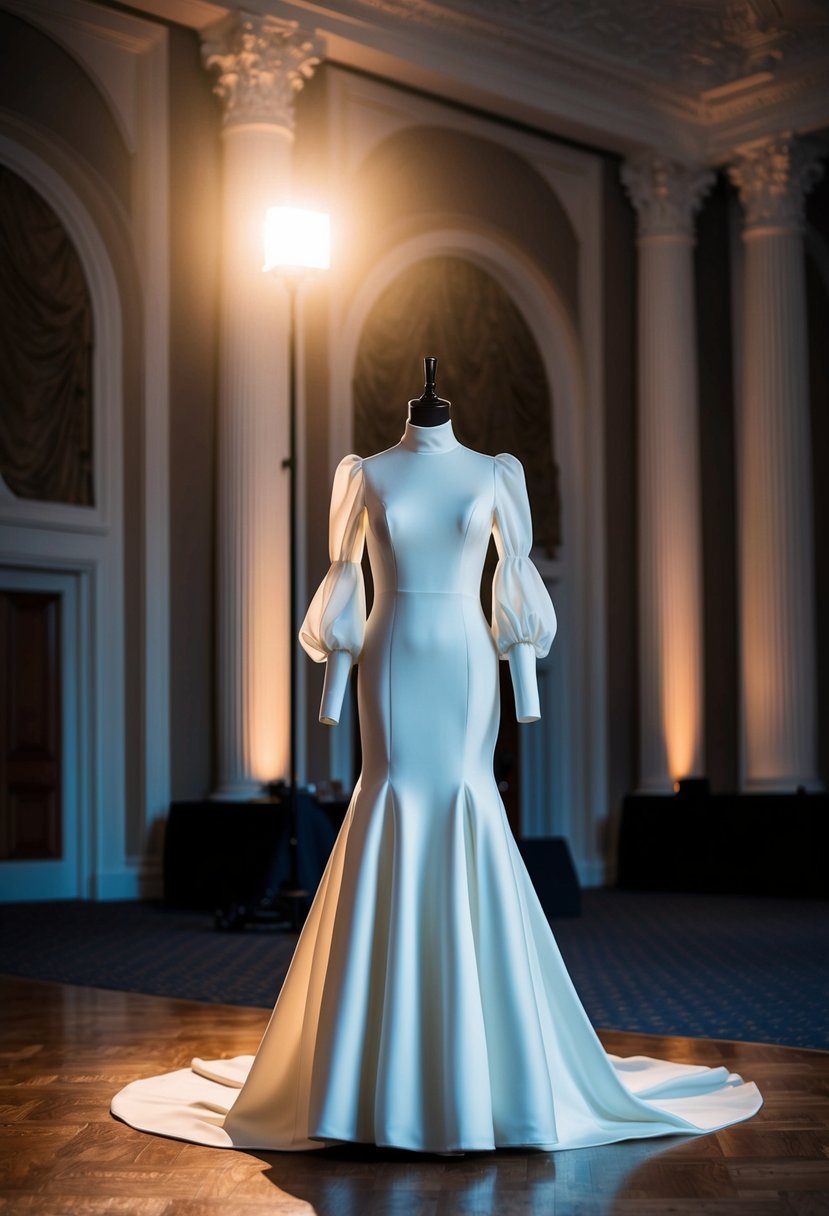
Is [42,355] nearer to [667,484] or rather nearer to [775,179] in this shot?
[667,484]

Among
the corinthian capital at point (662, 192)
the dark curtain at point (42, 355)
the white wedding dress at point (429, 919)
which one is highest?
the corinthian capital at point (662, 192)

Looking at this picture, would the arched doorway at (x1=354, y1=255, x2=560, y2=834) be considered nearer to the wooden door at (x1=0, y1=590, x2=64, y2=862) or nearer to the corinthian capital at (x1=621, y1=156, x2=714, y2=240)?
the corinthian capital at (x1=621, y1=156, x2=714, y2=240)

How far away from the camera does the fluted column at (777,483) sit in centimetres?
1205

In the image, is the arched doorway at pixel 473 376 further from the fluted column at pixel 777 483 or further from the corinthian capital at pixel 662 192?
the fluted column at pixel 777 483

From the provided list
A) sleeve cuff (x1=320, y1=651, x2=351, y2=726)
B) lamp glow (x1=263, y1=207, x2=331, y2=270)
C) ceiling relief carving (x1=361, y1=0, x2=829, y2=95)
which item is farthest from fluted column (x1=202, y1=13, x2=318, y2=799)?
sleeve cuff (x1=320, y1=651, x2=351, y2=726)

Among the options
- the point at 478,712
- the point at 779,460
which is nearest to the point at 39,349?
the point at 779,460

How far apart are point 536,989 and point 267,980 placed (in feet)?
9.30

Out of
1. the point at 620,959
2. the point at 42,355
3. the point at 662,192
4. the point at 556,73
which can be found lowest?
the point at 620,959

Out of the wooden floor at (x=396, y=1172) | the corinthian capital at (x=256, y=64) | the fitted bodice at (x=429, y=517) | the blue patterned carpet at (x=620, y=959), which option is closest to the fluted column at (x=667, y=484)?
the blue patterned carpet at (x=620, y=959)

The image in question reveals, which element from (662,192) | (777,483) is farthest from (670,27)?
(777,483)

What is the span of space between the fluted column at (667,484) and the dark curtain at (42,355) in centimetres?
463

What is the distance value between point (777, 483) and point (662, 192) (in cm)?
249

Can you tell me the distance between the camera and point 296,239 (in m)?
7.47

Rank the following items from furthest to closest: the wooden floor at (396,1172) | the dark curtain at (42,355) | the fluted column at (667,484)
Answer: the fluted column at (667,484) < the dark curtain at (42,355) < the wooden floor at (396,1172)
